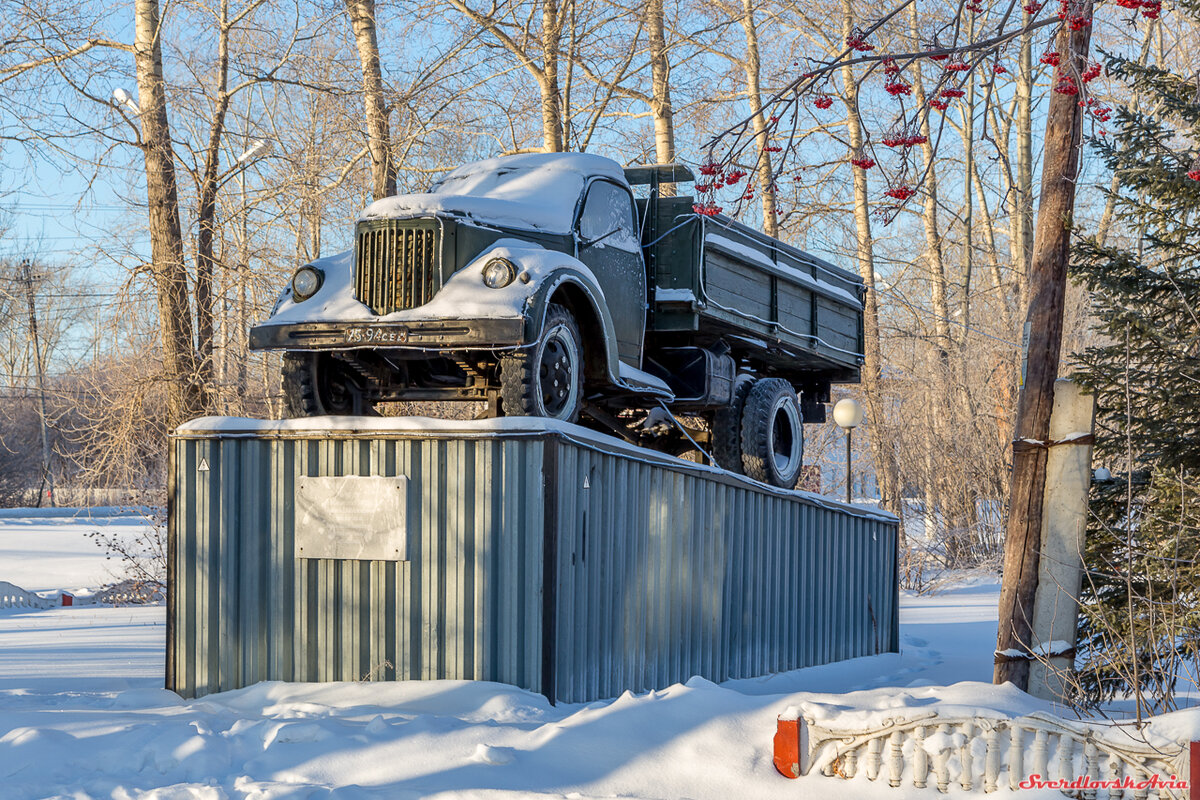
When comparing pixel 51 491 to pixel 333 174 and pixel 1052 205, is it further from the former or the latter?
pixel 1052 205

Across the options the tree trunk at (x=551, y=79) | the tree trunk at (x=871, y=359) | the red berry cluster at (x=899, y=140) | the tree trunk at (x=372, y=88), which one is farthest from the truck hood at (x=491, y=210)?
the tree trunk at (x=871, y=359)

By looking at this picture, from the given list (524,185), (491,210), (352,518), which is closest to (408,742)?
(352,518)

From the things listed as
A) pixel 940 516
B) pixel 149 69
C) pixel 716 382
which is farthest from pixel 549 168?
pixel 940 516

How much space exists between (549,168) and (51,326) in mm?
40919

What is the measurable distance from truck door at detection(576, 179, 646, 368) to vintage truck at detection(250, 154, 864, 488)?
17 millimetres

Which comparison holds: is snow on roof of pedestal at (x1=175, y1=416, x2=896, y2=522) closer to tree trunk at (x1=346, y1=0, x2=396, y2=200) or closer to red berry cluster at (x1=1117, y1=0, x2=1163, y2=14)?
red berry cluster at (x1=1117, y1=0, x2=1163, y2=14)

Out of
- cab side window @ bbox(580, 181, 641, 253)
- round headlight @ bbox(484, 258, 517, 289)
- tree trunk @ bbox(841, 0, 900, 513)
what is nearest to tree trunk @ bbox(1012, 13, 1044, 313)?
tree trunk @ bbox(841, 0, 900, 513)

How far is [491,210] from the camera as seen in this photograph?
24.5 feet

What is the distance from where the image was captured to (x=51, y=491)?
3659cm

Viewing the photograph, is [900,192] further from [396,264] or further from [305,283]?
[305,283]

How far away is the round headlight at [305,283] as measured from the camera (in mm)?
7324

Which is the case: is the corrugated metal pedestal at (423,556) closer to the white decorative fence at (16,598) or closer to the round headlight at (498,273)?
the round headlight at (498,273)

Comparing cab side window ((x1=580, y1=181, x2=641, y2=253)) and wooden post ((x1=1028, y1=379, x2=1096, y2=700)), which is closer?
wooden post ((x1=1028, y1=379, x2=1096, y2=700))

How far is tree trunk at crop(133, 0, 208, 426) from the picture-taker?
13539 mm
